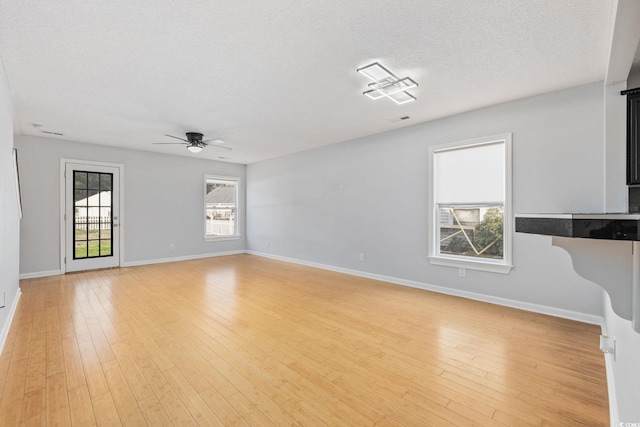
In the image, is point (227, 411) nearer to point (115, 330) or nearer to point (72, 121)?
point (115, 330)

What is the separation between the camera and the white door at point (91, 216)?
5.45m

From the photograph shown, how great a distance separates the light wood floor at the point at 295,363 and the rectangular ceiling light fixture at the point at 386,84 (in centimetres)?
255

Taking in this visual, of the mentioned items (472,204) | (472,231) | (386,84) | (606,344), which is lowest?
(606,344)

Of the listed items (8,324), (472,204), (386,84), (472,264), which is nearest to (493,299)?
(472,264)

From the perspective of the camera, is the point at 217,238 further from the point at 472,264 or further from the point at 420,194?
the point at 472,264

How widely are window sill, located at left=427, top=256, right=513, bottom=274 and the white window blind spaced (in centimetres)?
81

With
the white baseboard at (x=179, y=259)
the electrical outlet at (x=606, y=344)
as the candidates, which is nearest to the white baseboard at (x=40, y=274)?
the white baseboard at (x=179, y=259)

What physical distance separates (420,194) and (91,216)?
6419mm

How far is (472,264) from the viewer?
12.4ft

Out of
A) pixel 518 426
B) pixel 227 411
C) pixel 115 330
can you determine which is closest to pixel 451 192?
pixel 518 426

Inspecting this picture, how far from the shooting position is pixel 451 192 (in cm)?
407

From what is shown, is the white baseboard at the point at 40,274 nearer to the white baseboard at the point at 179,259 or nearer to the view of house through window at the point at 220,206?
the white baseboard at the point at 179,259

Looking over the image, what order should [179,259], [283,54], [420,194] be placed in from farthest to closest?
1. [179,259]
2. [420,194]
3. [283,54]

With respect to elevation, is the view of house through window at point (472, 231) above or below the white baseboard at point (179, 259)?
above
